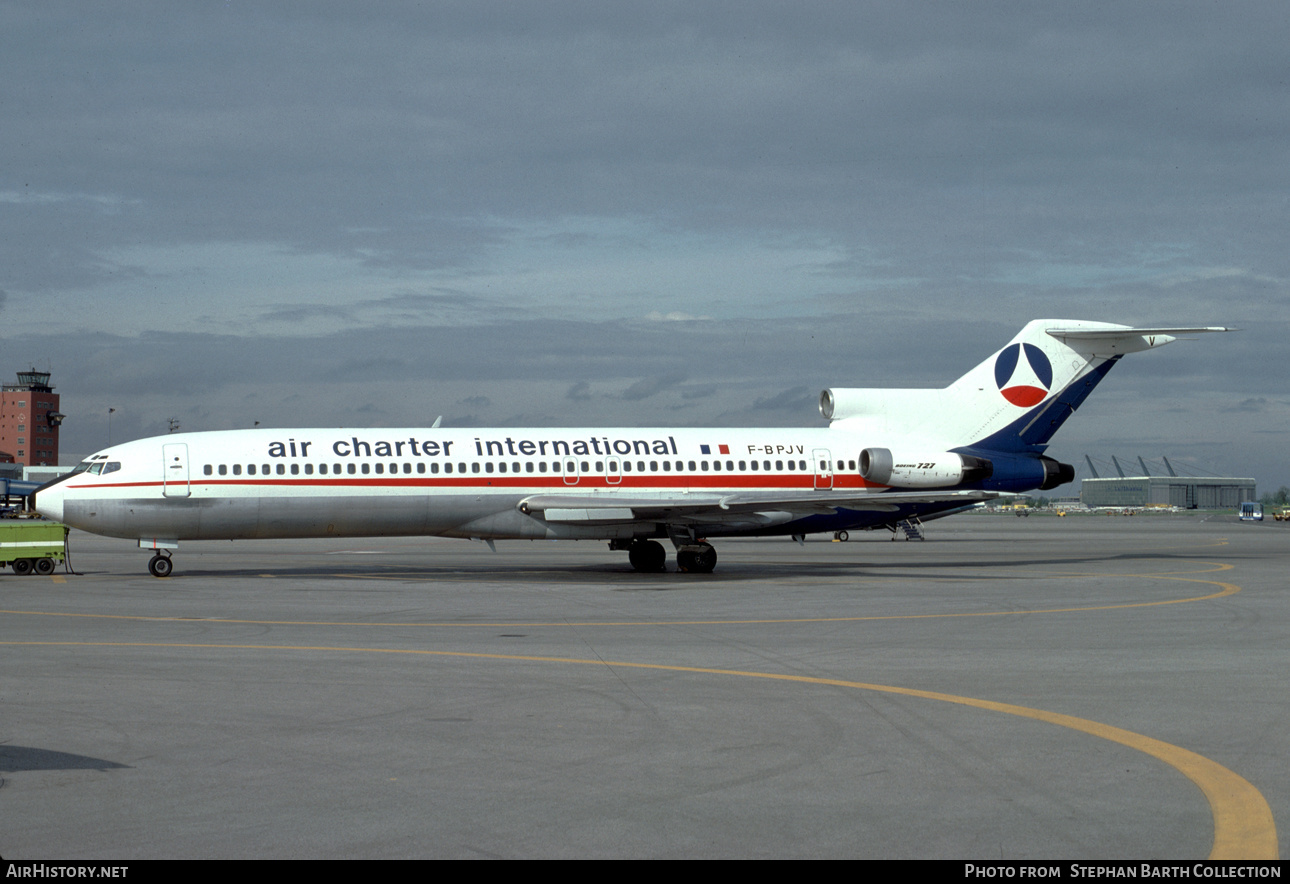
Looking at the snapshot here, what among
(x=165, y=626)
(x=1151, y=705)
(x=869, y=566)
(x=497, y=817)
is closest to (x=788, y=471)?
(x=869, y=566)

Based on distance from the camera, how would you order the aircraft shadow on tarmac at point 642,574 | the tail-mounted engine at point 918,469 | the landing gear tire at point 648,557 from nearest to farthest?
the aircraft shadow on tarmac at point 642,574 → the landing gear tire at point 648,557 → the tail-mounted engine at point 918,469

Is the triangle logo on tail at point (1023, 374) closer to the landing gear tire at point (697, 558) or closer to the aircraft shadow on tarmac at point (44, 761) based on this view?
the landing gear tire at point (697, 558)

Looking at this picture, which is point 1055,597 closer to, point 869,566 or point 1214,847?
point 869,566

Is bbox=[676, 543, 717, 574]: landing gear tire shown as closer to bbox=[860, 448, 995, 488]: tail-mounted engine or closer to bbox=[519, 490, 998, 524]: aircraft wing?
bbox=[519, 490, 998, 524]: aircraft wing

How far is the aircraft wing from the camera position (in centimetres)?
3067

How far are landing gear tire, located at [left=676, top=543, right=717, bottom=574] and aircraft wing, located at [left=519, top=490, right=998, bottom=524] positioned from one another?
0.88m

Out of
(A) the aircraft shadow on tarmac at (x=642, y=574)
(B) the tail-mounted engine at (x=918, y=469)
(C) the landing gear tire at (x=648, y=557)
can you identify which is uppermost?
(B) the tail-mounted engine at (x=918, y=469)

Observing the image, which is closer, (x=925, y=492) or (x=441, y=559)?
(x=925, y=492)

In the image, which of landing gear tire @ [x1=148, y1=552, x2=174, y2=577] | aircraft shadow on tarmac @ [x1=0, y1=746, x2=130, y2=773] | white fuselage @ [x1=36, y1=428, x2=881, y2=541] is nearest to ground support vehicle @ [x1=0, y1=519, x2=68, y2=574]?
white fuselage @ [x1=36, y1=428, x2=881, y2=541]

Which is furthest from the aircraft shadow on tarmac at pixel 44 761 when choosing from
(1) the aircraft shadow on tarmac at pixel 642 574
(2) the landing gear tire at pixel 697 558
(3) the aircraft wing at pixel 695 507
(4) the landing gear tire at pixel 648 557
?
(4) the landing gear tire at pixel 648 557

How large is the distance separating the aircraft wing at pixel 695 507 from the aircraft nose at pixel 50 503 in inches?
457

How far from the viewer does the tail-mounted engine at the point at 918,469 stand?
114 ft

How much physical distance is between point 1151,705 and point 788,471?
75.4 ft

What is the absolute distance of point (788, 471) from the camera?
3447 cm
